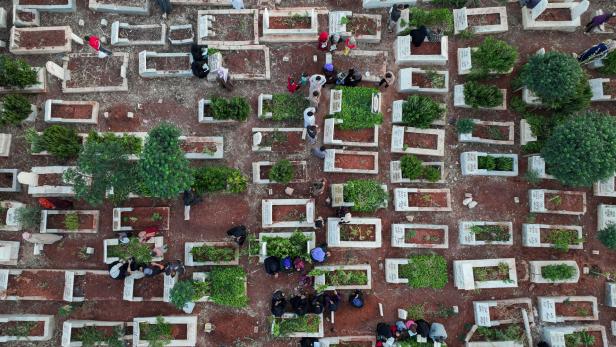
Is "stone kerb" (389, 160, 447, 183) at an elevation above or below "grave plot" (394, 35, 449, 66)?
below

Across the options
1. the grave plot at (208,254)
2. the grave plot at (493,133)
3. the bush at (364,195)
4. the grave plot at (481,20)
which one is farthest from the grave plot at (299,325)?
the grave plot at (481,20)

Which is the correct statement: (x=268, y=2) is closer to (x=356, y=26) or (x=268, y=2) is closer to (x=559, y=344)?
(x=356, y=26)

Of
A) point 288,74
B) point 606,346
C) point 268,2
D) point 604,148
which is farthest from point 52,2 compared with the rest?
point 606,346

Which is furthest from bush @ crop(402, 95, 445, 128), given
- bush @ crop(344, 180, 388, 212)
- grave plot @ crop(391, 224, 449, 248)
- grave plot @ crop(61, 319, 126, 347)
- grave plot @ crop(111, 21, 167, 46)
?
grave plot @ crop(61, 319, 126, 347)

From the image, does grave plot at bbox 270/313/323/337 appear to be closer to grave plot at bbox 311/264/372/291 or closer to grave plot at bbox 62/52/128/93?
grave plot at bbox 311/264/372/291

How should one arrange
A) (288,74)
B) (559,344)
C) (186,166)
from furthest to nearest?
(288,74) < (559,344) < (186,166)

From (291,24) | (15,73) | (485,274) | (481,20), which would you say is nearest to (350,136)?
(291,24)
